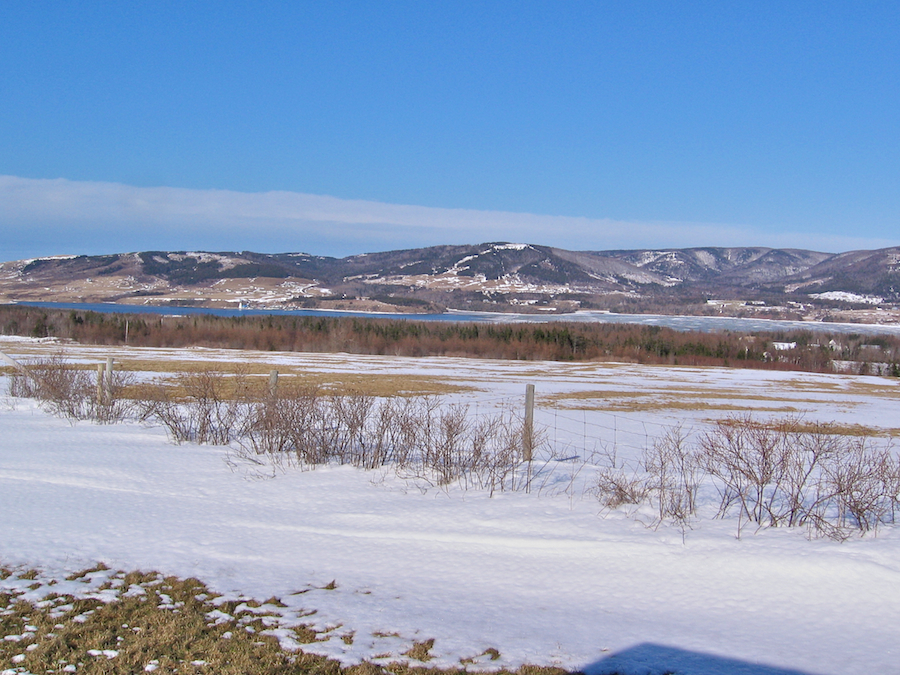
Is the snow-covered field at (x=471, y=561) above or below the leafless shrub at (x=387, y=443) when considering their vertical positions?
below

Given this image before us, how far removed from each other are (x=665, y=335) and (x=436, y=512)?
13313 centimetres

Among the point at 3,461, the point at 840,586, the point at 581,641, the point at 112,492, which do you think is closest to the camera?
the point at 581,641

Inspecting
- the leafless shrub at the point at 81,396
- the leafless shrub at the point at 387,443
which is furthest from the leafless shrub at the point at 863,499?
the leafless shrub at the point at 81,396

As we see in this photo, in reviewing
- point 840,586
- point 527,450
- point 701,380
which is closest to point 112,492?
point 527,450

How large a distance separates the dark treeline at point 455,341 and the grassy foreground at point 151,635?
97.0 metres

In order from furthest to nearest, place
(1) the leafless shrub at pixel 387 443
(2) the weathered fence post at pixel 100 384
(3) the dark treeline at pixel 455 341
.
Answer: (3) the dark treeline at pixel 455 341, (2) the weathered fence post at pixel 100 384, (1) the leafless shrub at pixel 387 443

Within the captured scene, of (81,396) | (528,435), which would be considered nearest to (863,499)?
(528,435)

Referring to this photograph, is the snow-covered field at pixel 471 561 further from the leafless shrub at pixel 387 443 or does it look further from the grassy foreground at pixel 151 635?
the leafless shrub at pixel 387 443

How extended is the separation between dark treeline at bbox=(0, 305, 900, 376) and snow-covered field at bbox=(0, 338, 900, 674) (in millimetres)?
93178

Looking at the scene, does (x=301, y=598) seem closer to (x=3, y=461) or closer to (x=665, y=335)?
(x=3, y=461)

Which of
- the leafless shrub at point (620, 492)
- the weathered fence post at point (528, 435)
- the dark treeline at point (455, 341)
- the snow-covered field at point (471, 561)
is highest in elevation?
the weathered fence post at point (528, 435)

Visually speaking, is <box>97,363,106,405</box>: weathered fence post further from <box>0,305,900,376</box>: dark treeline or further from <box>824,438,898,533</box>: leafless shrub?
<box>0,305,900,376</box>: dark treeline

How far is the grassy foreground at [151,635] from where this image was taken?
5184mm

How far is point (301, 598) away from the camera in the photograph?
6.65m
